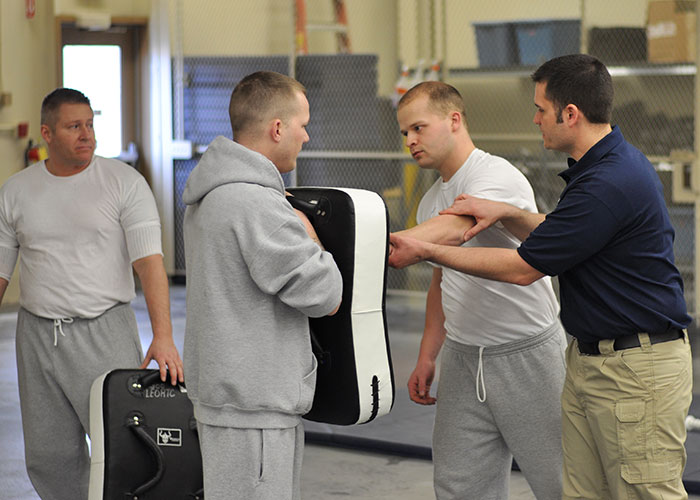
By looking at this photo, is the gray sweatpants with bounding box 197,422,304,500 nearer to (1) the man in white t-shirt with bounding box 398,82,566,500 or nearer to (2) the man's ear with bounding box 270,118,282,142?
(2) the man's ear with bounding box 270,118,282,142

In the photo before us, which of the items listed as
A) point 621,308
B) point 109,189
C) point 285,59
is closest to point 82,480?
point 109,189

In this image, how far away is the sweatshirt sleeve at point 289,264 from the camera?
84.4 inches

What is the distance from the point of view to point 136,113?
34.3 ft

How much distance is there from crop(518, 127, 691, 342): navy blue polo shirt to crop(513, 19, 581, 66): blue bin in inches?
256

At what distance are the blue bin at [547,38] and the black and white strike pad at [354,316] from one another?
6782 millimetres

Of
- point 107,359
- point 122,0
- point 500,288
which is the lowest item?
point 107,359

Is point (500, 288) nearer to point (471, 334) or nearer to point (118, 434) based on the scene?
point (471, 334)

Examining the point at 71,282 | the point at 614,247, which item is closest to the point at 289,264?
the point at 614,247

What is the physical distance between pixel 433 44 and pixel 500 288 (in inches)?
262

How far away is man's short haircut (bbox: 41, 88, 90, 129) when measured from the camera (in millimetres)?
3340

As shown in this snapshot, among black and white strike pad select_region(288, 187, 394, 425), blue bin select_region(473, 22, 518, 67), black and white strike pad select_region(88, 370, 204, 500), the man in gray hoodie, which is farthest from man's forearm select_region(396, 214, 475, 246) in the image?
blue bin select_region(473, 22, 518, 67)

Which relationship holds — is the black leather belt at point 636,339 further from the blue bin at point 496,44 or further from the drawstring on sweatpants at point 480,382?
the blue bin at point 496,44

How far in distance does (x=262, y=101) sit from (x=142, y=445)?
46.6 inches

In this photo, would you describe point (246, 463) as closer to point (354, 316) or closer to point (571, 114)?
point (354, 316)
